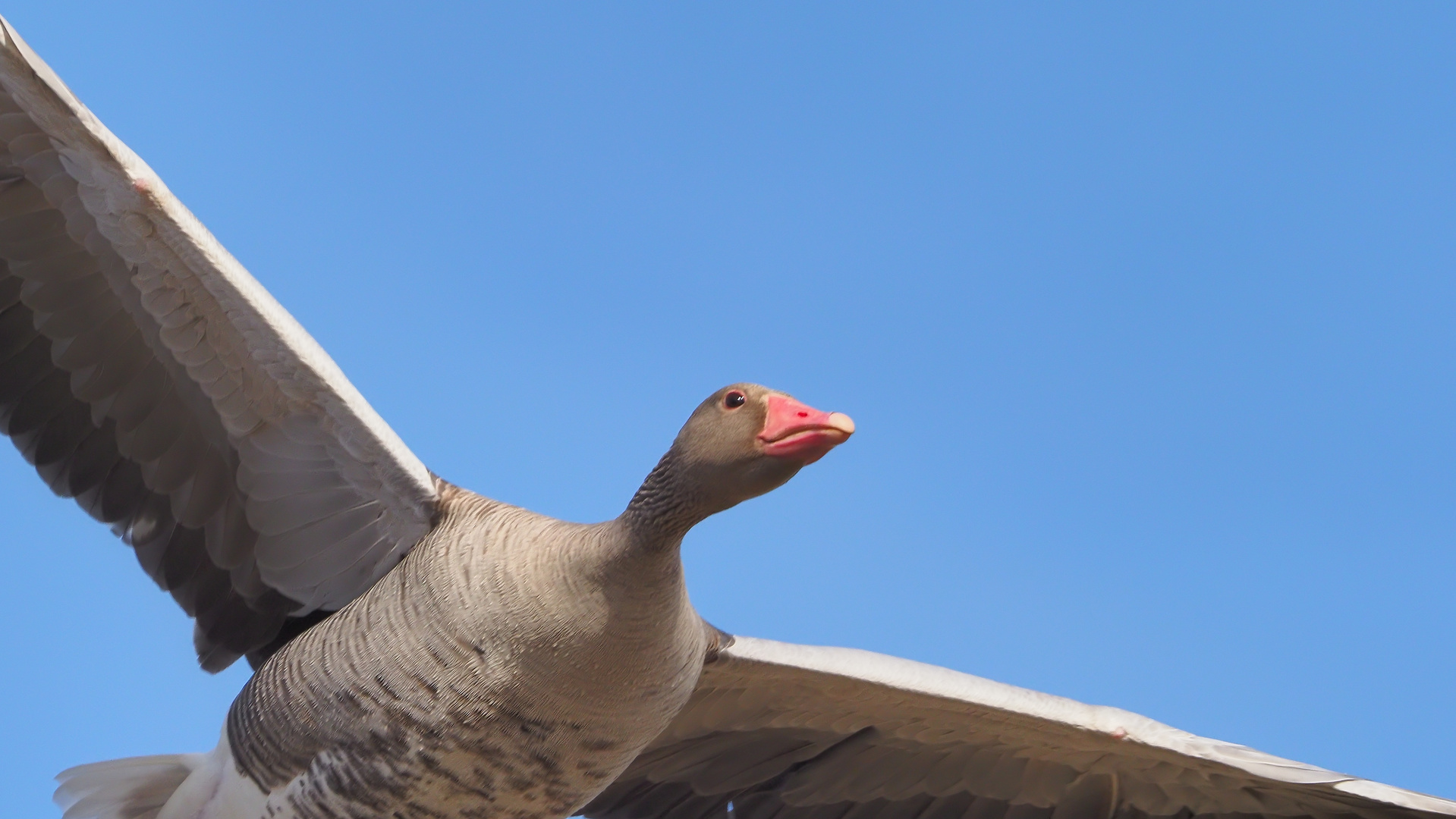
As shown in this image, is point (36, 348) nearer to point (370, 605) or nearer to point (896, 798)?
point (370, 605)

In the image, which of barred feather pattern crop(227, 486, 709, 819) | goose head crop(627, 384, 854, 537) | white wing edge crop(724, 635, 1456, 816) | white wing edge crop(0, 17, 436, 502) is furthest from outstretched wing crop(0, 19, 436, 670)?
white wing edge crop(724, 635, 1456, 816)

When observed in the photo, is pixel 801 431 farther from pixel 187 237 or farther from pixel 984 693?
pixel 187 237

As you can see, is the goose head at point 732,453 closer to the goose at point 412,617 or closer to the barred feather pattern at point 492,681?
the goose at point 412,617

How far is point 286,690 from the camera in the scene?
7.52 metres

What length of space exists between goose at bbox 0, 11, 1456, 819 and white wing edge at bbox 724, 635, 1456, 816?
18 millimetres

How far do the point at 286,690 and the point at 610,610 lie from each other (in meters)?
Answer: 1.89

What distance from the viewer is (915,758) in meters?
9.03

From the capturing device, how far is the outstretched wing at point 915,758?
8.15 metres

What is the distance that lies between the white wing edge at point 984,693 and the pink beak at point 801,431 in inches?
71.5

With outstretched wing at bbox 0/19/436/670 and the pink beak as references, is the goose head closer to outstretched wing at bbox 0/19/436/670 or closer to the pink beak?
the pink beak

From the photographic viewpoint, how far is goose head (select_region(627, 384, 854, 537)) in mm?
6578

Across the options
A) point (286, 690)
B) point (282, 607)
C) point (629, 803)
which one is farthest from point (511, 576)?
point (629, 803)

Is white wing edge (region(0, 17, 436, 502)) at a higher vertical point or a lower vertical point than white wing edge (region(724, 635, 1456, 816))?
higher

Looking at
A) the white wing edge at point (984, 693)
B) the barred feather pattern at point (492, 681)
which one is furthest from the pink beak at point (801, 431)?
the white wing edge at point (984, 693)
